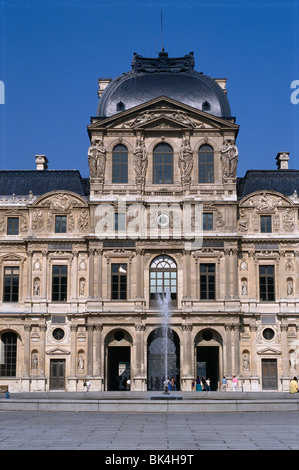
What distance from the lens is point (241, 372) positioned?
54.6m

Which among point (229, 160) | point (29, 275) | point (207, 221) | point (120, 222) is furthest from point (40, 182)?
point (229, 160)

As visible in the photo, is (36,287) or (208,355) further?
(208,355)

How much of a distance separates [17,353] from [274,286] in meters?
19.7

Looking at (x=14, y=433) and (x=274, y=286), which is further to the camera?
(x=274, y=286)

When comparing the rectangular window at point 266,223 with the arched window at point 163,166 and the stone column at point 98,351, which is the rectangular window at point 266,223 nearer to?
the arched window at point 163,166

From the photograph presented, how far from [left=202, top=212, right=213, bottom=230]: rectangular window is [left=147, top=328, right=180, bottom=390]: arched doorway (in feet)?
28.4

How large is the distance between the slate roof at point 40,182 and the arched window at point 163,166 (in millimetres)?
6276

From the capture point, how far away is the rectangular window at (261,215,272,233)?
2234 inches

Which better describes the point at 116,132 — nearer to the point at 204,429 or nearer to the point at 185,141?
the point at 185,141

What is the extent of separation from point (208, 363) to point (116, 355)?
715cm

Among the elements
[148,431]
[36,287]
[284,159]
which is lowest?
[148,431]

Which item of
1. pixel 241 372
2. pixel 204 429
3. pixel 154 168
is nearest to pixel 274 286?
pixel 241 372

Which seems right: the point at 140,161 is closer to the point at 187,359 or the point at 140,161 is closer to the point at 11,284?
the point at 11,284

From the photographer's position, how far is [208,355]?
58156mm
